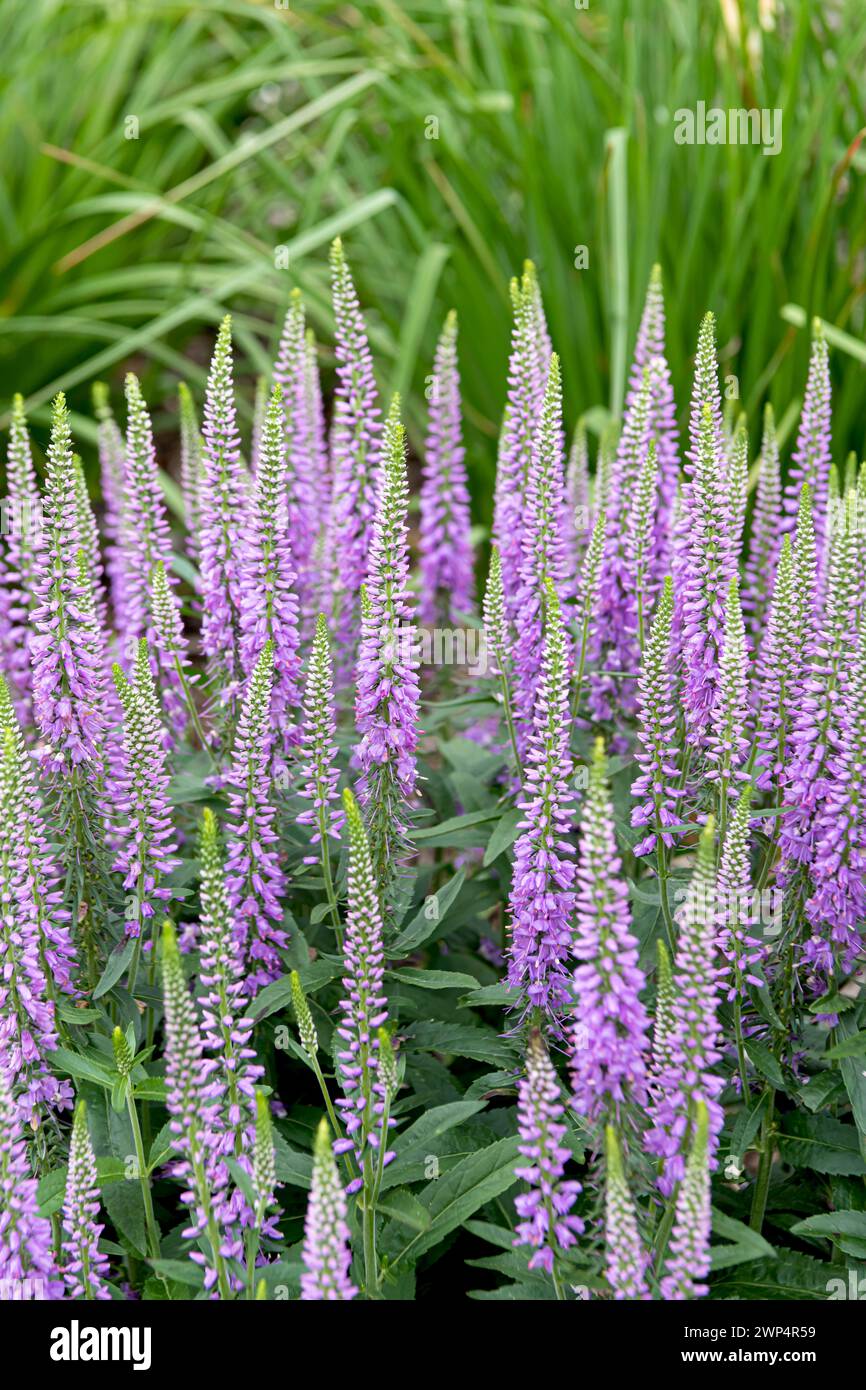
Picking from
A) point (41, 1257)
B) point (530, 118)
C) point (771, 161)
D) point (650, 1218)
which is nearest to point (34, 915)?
point (41, 1257)

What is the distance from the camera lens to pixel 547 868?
3865mm

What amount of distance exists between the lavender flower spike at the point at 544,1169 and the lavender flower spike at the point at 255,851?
44.4 inches

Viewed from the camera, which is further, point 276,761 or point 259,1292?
point 276,761

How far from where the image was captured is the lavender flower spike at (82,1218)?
3375 millimetres

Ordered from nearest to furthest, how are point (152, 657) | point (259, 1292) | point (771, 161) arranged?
point (259, 1292) → point (152, 657) → point (771, 161)

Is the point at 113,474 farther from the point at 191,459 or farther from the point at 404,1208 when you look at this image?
the point at 404,1208

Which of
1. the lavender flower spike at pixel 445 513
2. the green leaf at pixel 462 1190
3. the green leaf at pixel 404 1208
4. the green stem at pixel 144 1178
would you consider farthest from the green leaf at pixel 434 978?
the lavender flower spike at pixel 445 513

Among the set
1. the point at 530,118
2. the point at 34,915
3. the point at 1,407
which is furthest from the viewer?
the point at 1,407

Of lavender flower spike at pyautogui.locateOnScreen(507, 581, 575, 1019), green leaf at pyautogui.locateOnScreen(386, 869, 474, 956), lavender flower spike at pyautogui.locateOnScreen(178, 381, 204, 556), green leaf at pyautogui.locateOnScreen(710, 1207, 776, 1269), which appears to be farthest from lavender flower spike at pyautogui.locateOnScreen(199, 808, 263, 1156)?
lavender flower spike at pyautogui.locateOnScreen(178, 381, 204, 556)

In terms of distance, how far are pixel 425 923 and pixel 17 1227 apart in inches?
55.0

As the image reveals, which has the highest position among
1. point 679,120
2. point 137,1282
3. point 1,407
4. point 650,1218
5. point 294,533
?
point 679,120

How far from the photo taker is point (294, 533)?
17.6ft

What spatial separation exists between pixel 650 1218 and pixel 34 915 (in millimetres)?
1693

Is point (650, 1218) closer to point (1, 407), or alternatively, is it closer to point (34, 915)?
point (34, 915)
